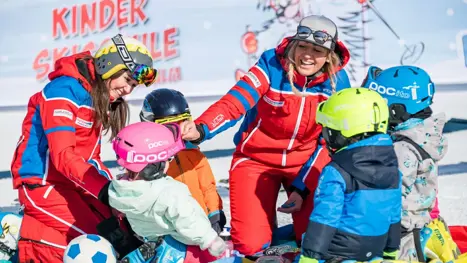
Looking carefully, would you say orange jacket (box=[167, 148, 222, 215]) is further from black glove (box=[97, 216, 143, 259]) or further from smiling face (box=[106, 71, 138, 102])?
smiling face (box=[106, 71, 138, 102])

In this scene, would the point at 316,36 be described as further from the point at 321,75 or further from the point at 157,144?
the point at 157,144

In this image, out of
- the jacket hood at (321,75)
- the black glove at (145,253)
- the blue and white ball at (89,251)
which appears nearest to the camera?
the blue and white ball at (89,251)

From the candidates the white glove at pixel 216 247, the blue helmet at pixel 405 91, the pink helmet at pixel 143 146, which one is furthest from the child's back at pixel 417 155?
the pink helmet at pixel 143 146

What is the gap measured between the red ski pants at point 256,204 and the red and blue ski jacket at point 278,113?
0.08m

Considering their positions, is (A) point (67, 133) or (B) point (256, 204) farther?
(B) point (256, 204)

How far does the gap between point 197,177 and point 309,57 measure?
1.08m

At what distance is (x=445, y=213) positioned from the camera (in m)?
6.65

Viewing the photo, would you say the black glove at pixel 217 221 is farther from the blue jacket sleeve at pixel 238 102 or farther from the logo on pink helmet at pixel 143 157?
the logo on pink helmet at pixel 143 157

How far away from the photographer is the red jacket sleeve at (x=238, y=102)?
4953mm

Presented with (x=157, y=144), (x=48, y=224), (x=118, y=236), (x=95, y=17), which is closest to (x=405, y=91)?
(x=157, y=144)

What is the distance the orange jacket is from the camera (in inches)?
203

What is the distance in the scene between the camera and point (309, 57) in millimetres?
4973

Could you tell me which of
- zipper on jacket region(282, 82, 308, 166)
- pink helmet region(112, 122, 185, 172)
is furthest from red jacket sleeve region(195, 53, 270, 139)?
pink helmet region(112, 122, 185, 172)

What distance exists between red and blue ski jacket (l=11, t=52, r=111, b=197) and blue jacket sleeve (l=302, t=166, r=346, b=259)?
4.13 ft
